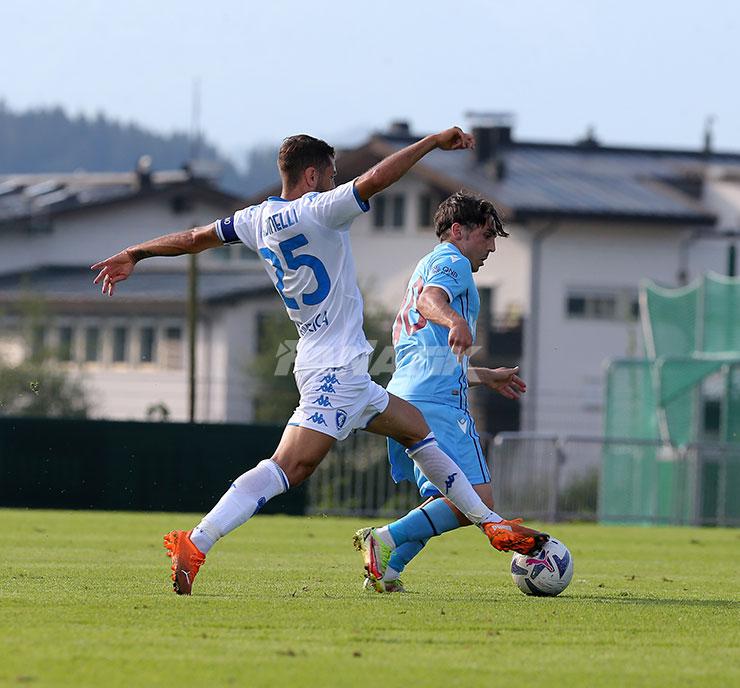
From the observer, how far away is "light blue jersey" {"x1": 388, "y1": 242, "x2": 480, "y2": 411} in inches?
334

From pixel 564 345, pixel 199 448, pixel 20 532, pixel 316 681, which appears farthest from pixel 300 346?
pixel 564 345

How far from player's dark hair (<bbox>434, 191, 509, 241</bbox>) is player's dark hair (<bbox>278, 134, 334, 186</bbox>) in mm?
884

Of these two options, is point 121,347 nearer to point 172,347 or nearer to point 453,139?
point 172,347

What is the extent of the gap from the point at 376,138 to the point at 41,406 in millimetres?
14826

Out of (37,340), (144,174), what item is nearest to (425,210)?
(37,340)

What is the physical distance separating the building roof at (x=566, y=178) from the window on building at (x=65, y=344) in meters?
8.79

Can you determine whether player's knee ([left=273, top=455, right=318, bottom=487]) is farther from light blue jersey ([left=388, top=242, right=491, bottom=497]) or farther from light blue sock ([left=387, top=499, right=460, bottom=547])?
light blue jersey ([left=388, top=242, right=491, bottom=497])

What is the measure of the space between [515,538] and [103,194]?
5714 cm

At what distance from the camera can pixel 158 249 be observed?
8.33 m

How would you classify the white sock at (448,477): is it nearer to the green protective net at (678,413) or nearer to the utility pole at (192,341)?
the green protective net at (678,413)

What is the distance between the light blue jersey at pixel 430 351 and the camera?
8477 millimetres

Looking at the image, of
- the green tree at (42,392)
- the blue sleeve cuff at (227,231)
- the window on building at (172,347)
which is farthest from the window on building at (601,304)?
the blue sleeve cuff at (227,231)

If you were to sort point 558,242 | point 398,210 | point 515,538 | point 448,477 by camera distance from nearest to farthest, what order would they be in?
point 515,538 < point 448,477 < point 558,242 < point 398,210

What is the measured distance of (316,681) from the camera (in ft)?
17.0
